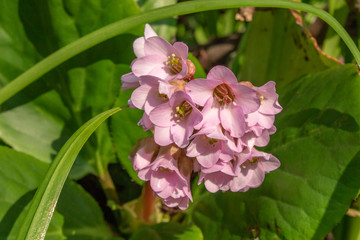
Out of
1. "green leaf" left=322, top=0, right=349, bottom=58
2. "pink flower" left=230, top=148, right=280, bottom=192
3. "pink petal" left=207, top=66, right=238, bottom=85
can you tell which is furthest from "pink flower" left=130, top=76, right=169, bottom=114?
"green leaf" left=322, top=0, right=349, bottom=58

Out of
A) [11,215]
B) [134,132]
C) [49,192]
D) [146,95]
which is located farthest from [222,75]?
[11,215]

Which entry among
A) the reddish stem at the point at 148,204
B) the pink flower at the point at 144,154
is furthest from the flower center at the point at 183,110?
the reddish stem at the point at 148,204

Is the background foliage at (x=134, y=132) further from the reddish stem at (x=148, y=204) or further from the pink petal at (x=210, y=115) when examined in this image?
the pink petal at (x=210, y=115)

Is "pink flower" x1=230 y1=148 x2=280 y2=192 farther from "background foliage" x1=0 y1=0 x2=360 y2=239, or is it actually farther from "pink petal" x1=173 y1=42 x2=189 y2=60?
"pink petal" x1=173 y1=42 x2=189 y2=60

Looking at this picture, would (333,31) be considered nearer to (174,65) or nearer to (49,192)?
(174,65)

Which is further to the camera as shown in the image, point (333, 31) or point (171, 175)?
point (333, 31)

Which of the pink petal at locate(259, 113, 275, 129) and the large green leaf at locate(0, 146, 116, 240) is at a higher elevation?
the pink petal at locate(259, 113, 275, 129)

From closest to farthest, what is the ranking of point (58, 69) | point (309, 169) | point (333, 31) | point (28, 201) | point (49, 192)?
point (49, 192) → point (309, 169) → point (28, 201) → point (58, 69) → point (333, 31)

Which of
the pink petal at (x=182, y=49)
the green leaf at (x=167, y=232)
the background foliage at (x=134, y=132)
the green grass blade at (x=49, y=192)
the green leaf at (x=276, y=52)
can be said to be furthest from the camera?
the green leaf at (x=276, y=52)
